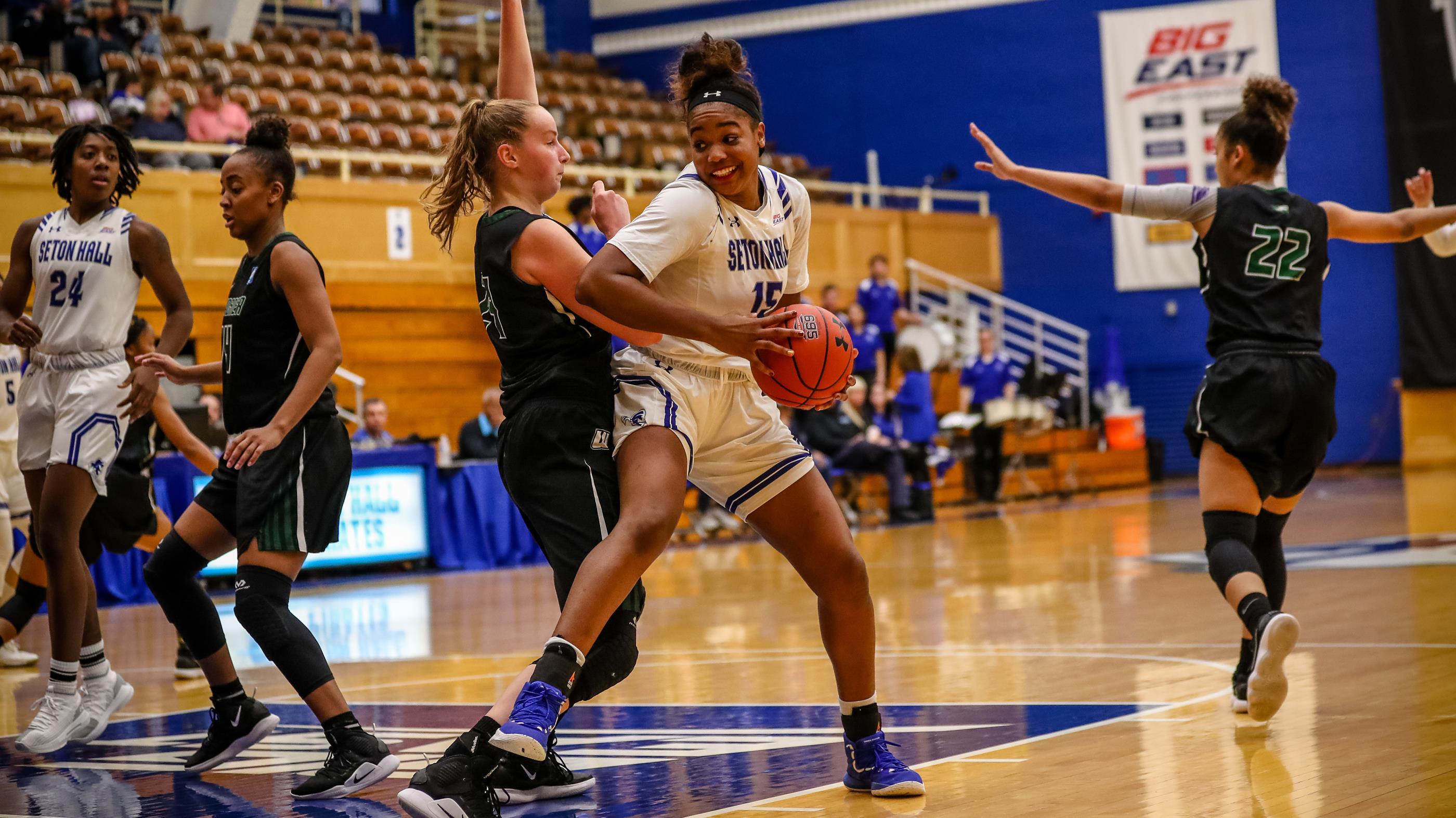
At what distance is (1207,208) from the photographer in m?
4.50

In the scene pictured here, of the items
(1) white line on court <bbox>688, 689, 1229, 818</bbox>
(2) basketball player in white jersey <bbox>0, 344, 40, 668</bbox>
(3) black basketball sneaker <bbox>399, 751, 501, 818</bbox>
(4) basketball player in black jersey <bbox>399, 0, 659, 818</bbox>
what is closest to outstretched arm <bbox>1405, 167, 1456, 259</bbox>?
(1) white line on court <bbox>688, 689, 1229, 818</bbox>

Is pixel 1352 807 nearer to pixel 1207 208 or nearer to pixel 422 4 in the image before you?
pixel 1207 208

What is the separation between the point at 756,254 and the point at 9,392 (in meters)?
5.11

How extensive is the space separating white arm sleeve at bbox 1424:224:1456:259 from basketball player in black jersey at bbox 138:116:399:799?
3.30 m

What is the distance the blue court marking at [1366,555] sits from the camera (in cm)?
859

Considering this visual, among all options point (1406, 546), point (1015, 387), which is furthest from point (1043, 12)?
point (1406, 546)

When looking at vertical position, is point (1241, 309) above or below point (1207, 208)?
below

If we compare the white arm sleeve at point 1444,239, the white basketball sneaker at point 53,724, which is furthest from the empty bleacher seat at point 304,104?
the white arm sleeve at point 1444,239

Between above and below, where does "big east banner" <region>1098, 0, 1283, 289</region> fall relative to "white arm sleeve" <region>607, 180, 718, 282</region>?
above

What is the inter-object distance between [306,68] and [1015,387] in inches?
352

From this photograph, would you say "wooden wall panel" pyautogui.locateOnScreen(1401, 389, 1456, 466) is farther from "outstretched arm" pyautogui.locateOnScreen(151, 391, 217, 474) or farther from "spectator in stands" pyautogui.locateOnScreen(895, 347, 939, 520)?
"outstretched arm" pyautogui.locateOnScreen(151, 391, 217, 474)

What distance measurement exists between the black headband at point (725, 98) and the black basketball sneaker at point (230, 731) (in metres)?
2.17

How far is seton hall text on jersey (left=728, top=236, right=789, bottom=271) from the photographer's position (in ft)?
11.6

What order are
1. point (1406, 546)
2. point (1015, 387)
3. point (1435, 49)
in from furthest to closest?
1. point (1435, 49)
2. point (1015, 387)
3. point (1406, 546)
